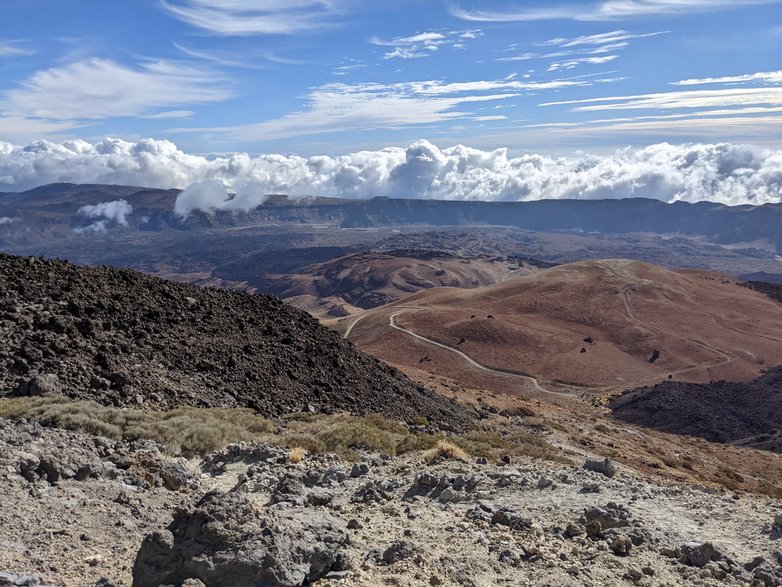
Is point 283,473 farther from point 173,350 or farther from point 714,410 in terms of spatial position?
point 714,410

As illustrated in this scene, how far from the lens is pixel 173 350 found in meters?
20.8

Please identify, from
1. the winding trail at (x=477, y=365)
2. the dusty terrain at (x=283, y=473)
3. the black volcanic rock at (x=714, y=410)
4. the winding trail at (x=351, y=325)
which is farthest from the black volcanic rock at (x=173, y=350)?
the winding trail at (x=351, y=325)

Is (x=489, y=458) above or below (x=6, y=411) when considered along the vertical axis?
below

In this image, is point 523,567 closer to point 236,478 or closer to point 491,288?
point 236,478

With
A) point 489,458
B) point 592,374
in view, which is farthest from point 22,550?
point 592,374

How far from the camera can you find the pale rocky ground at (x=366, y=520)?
7.62m

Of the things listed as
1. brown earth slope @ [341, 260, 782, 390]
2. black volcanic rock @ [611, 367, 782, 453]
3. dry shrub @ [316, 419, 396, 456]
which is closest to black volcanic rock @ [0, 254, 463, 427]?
dry shrub @ [316, 419, 396, 456]

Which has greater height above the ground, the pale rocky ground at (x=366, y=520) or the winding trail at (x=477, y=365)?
the pale rocky ground at (x=366, y=520)

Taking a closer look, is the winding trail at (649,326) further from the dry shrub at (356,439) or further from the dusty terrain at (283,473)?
the dry shrub at (356,439)

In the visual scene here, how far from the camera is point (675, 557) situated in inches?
359

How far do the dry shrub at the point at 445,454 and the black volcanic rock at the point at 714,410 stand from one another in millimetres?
26804

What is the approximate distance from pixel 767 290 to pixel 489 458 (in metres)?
95.1

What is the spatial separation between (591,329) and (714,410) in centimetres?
2943

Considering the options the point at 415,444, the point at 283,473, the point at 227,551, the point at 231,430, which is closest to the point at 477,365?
the point at 415,444
